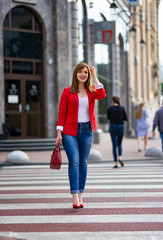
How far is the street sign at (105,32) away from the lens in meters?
22.7

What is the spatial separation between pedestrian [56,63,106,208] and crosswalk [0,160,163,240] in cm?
42

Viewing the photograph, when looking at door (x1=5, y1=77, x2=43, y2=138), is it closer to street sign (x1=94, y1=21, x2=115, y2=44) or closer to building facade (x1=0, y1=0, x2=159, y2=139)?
building facade (x1=0, y1=0, x2=159, y2=139)

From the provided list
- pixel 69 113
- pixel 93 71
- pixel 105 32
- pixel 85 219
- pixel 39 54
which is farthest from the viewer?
pixel 105 32

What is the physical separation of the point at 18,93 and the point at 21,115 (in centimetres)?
100

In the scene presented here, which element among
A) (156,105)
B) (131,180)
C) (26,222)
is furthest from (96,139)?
(156,105)

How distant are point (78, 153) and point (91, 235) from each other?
1.64 meters

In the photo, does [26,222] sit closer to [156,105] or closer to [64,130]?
[64,130]

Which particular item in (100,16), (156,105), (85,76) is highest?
(100,16)

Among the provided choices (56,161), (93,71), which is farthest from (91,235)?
(93,71)

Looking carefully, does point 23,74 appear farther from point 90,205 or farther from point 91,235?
point 91,235

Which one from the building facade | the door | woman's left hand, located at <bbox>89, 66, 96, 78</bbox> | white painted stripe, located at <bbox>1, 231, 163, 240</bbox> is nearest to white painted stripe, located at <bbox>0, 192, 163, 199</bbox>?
woman's left hand, located at <bbox>89, 66, 96, 78</bbox>

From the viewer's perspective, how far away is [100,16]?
2700cm

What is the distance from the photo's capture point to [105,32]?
2312 cm

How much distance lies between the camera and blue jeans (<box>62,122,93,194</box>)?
6.06 meters
